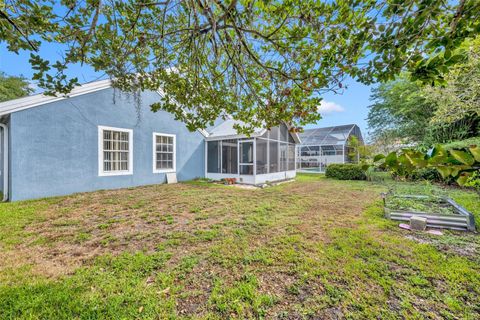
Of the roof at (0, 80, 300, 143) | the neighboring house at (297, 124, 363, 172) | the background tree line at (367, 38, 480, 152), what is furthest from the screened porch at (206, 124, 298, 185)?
the neighboring house at (297, 124, 363, 172)

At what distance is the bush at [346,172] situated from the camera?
12.2 m

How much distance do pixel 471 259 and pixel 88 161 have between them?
10732mm

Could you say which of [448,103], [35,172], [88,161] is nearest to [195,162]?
[88,161]

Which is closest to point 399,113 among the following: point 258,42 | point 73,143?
point 258,42

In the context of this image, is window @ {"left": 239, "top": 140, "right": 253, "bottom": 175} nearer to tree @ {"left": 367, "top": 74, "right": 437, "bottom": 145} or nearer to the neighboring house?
the neighboring house

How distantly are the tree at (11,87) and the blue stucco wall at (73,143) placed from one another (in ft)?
41.6

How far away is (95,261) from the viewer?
304 cm

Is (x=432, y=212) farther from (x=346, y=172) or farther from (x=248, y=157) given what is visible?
(x=346, y=172)

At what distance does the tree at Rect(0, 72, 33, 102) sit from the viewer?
1488cm

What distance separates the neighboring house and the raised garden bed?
459 inches

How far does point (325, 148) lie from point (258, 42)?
16844mm

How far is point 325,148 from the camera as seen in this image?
18672 mm

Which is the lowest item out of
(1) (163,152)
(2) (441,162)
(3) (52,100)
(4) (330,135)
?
(2) (441,162)

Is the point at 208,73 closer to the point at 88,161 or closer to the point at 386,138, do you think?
the point at 88,161
